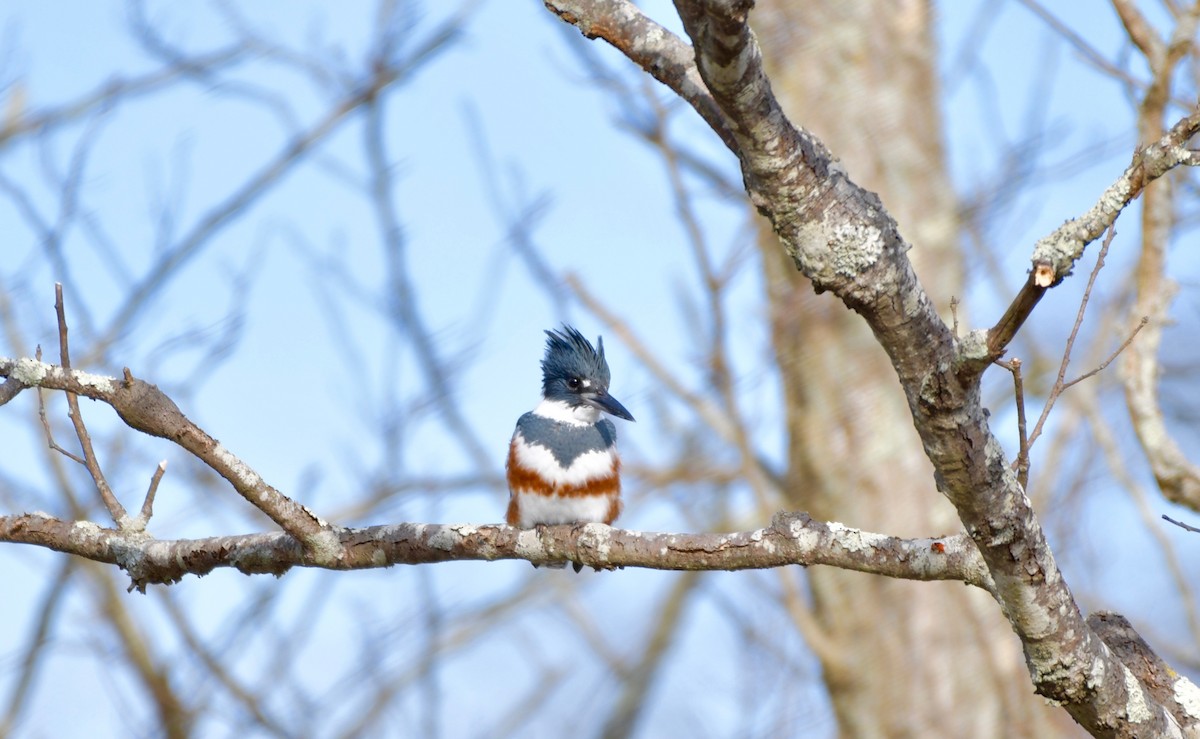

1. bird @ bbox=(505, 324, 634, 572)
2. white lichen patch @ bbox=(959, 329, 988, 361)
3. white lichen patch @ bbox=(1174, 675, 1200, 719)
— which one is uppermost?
bird @ bbox=(505, 324, 634, 572)

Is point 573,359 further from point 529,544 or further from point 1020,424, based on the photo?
point 1020,424

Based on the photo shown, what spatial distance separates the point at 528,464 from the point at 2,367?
171 centimetres

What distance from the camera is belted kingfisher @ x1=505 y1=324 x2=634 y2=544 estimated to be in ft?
11.3

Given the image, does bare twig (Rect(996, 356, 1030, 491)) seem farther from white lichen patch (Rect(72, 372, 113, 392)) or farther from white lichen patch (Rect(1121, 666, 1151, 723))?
white lichen patch (Rect(72, 372, 113, 392))

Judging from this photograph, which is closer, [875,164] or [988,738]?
[988,738]

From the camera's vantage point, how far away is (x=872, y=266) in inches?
63.6

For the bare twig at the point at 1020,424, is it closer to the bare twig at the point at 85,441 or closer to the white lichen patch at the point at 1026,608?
the white lichen patch at the point at 1026,608

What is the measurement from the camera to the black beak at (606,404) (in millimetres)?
3902

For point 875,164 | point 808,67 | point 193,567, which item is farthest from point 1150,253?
point 193,567

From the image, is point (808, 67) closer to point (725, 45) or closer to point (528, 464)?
point (528, 464)

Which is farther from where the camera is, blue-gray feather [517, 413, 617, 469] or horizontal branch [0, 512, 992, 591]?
blue-gray feather [517, 413, 617, 469]

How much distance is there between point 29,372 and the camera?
7.09 ft

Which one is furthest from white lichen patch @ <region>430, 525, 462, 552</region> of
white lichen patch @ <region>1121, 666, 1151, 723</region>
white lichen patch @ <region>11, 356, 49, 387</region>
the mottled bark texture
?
white lichen patch @ <region>1121, 666, 1151, 723</region>

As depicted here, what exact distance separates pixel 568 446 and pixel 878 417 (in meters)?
1.97
